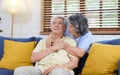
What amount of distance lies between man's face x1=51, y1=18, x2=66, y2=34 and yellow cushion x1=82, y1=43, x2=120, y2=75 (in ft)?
1.29

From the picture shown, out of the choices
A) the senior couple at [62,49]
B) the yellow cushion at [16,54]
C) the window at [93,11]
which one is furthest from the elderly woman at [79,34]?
the window at [93,11]

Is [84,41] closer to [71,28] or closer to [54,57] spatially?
[71,28]

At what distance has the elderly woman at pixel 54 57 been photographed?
2123mm

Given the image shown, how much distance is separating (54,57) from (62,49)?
125 millimetres

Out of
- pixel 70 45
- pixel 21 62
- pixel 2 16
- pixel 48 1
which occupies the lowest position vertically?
pixel 21 62

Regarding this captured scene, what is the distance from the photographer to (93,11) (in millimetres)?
3277

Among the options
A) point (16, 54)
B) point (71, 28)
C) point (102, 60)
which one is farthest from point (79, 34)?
point (16, 54)

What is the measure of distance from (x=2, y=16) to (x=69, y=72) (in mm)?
1913

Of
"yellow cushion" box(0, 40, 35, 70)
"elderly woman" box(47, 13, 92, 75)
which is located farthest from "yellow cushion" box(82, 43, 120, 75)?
"yellow cushion" box(0, 40, 35, 70)

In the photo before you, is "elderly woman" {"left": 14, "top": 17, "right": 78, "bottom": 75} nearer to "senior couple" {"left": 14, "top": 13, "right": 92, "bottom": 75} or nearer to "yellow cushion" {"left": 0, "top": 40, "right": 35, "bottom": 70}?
"senior couple" {"left": 14, "top": 13, "right": 92, "bottom": 75}

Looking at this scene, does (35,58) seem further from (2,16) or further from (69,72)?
(2,16)

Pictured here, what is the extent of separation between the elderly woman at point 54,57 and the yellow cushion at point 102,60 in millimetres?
199

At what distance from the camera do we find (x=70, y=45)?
2303mm

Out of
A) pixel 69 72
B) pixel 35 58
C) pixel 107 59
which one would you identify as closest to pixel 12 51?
pixel 35 58
